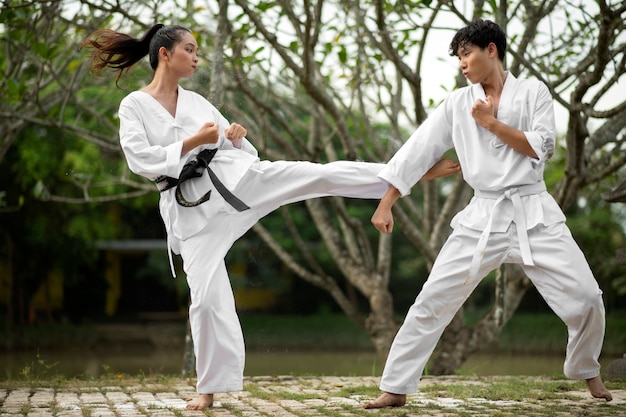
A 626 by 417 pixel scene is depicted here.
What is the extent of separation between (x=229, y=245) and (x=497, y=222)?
1.19m

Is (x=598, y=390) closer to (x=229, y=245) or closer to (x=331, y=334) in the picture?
(x=229, y=245)

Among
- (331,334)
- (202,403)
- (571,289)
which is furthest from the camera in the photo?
(331,334)

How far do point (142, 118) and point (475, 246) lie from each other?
5.22 ft

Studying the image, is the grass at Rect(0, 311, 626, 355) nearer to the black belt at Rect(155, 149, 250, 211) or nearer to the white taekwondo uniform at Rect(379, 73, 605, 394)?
the black belt at Rect(155, 149, 250, 211)

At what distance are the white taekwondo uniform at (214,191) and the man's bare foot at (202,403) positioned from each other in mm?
59

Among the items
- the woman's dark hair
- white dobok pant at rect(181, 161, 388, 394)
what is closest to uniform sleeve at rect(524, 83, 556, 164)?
white dobok pant at rect(181, 161, 388, 394)

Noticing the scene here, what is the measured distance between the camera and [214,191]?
375 centimetres

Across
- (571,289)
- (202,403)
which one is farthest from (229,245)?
(571,289)

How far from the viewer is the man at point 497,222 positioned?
3.51 m

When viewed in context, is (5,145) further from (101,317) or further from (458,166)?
(101,317)

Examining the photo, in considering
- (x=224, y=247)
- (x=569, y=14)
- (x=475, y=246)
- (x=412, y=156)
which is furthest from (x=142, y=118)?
(x=569, y=14)

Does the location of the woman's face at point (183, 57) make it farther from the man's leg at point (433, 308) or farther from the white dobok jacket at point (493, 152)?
the man's leg at point (433, 308)

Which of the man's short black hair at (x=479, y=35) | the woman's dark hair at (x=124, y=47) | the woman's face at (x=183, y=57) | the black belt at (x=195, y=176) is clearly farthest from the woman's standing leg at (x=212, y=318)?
the man's short black hair at (x=479, y=35)

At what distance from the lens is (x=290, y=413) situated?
3.56 metres
